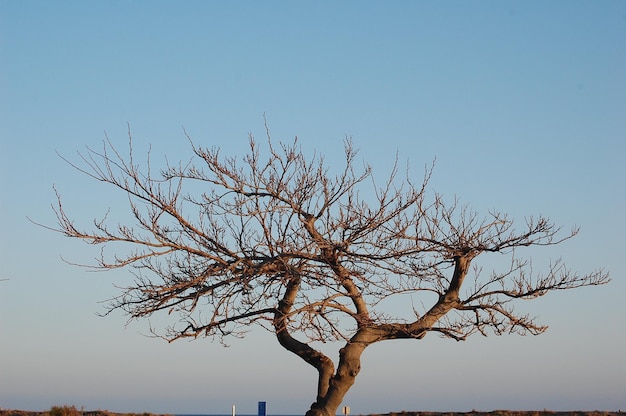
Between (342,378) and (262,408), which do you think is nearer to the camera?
(342,378)

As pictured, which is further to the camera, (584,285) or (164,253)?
(584,285)

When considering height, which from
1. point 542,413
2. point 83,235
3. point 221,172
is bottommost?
point 542,413

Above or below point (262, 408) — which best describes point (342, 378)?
above

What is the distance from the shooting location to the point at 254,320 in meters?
16.9

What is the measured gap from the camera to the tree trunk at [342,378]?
1742 centimetres

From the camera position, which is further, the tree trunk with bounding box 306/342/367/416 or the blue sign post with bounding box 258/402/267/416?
the blue sign post with bounding box 258/402/267/416

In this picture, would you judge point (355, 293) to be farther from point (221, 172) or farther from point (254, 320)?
point (221, 172)

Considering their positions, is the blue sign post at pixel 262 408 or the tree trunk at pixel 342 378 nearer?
the tree trunk at pixel 342 378

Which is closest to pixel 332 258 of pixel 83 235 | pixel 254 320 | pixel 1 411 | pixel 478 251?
pixel 254 320

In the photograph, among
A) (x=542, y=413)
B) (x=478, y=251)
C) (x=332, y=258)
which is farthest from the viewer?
(x=542, y=413)

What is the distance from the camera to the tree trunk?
686 inches

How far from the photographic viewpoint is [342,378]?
57.2ft

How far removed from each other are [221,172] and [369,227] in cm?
318

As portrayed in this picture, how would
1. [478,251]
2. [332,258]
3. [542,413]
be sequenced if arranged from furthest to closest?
[542,413]
[478,251]
[332,258]
